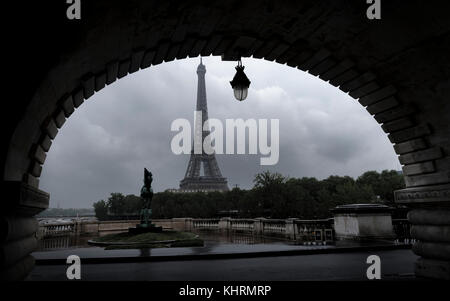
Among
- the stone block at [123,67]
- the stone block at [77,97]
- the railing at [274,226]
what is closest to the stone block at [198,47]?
the stone block at [123,67]

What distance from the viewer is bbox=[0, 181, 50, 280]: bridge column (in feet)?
11.1

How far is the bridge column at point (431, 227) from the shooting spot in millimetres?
5242

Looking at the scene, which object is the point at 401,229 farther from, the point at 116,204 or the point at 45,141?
the point at 116,204

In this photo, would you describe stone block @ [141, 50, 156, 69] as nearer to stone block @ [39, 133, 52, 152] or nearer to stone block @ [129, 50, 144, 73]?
stone block @ [129, 50, 144, 73]

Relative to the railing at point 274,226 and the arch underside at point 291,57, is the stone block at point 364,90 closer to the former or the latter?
the arch underside at point 291,57

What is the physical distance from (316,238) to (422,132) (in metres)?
10.3

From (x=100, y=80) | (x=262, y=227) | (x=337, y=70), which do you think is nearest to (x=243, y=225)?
(x=262, y=227)

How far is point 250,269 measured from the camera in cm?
721

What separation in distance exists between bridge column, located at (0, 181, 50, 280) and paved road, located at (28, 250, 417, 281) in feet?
6.86

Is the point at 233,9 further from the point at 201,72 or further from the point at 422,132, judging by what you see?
the point at 201,72

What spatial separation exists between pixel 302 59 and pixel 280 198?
39.2 metres

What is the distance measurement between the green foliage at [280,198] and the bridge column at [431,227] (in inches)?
1489
